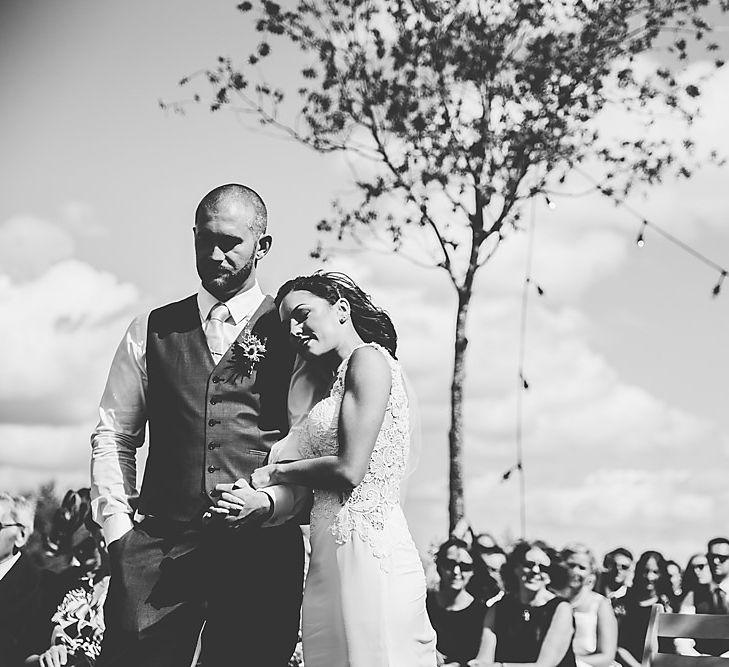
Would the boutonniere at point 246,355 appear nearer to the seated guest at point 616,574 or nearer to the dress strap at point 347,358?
the dress strap at point 347,358

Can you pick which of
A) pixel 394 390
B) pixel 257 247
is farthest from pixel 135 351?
pixel 394 390

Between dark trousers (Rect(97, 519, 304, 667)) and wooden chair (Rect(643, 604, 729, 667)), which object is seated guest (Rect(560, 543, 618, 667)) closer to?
wooden chair (Rect(643, 604, 729, 667))

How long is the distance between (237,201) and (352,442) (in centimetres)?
88

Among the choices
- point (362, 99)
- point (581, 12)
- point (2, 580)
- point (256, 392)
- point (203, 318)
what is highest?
point (581, 12)

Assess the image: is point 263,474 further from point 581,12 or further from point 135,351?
point 581,12

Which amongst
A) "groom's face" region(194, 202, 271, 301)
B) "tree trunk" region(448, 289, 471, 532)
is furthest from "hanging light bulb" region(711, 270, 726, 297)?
"groom's face" region(194, 202, 271, 301)

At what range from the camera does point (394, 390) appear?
12.1 feet

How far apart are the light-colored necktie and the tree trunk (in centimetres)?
539

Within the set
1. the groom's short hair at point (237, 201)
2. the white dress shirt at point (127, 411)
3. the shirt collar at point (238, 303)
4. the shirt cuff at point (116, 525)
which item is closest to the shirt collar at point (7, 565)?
the white dress shirt at point (127, 411)

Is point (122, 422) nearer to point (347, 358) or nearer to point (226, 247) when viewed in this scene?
point (226, 247)

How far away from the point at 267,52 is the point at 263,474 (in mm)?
6942

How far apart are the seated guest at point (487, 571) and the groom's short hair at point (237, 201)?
388 cm

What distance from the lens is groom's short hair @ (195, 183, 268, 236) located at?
12.1ft

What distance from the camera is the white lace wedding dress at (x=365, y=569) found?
349 centimetres
